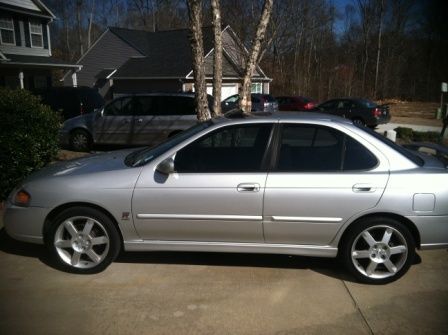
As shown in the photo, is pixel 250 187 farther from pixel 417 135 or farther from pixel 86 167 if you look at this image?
pixel 417 135

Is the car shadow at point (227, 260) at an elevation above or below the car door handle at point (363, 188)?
below

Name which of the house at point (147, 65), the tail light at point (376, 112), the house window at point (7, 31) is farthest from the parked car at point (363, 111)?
the house window at point (7, 31)

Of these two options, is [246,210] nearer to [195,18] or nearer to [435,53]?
[195,18]

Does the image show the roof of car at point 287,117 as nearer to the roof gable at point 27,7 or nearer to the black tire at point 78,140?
the black tire at point 78,140

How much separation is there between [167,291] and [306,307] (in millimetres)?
1214

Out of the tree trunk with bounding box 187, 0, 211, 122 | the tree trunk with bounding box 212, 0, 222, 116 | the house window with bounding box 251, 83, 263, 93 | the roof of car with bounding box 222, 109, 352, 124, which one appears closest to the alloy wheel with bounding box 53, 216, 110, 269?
the roof of car with bounding box 222, 109, 352, 124

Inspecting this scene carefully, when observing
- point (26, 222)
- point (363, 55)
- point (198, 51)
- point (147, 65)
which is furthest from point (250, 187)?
point (363, 55)

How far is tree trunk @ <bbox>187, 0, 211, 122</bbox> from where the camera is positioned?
8258 millimetres

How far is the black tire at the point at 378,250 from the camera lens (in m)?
3.93

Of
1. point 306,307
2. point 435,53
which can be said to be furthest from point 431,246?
point 435,53

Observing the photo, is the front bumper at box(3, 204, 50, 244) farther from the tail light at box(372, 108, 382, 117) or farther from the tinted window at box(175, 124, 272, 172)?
the tail light at box(372, 108, 382, 117)

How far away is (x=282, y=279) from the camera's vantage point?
13.6ft

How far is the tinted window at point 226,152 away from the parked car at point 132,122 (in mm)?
7295

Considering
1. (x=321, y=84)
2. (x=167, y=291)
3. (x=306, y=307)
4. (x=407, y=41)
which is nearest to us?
(x=306, y=307)
